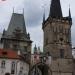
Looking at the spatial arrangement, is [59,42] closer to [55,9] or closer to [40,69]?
[40,69]

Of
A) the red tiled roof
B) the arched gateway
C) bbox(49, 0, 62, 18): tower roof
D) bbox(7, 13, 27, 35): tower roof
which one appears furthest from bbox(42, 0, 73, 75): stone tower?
the red tiled roof

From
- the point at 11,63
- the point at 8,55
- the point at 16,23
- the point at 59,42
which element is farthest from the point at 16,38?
the point at 11,63

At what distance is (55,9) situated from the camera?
69.8 meters

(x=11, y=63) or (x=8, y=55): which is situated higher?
(x=8, y=55)

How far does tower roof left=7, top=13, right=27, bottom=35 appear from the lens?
65.0 metres

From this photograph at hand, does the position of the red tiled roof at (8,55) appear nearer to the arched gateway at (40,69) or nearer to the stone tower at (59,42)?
the arched gateway at (40,69)

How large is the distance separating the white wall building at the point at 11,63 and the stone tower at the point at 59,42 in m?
12.8

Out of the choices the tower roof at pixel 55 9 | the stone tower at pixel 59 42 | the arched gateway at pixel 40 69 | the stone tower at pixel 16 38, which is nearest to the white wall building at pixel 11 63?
the stone tower at pixel 16 38

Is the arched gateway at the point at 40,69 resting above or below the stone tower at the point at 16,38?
below

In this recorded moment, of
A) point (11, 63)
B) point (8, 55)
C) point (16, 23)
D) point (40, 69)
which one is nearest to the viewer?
point (11, 63)

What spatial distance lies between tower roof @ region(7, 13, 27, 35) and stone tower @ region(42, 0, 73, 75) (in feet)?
22.9

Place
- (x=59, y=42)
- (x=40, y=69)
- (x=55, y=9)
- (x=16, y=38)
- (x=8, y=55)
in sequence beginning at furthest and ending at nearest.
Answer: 1. (x=55, y=9)
2. (x=40, y=69)
3. (x=59, y=42)
4. (x=16, y=38)
5. (x=8, y=55)

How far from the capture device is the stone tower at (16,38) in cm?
6169

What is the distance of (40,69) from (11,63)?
1995 centimetres
